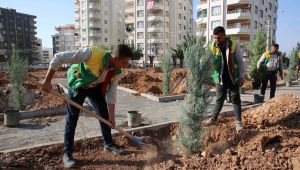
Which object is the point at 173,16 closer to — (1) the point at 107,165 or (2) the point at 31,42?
(1) the point at 107,165

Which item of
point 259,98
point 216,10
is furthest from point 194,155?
point 216,10

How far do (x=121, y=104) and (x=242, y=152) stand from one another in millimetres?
5954

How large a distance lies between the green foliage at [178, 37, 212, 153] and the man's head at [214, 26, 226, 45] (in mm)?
828

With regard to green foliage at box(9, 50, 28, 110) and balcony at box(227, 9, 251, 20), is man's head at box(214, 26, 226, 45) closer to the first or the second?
green foliage at box(9, 50, 28, 110)

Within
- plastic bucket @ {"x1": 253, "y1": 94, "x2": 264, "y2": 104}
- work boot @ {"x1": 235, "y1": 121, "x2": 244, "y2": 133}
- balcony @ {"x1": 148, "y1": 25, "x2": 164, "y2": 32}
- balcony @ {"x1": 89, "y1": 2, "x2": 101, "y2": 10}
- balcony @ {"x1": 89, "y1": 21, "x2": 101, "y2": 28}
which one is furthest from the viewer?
balcony @ {"x1": 89, "y1": 21, "x2": 101, "y2": 28}

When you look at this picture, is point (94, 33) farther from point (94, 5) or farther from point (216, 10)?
point (216, 10)

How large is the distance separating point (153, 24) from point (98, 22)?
17088 mm

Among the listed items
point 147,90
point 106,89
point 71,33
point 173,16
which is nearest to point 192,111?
point 106,89

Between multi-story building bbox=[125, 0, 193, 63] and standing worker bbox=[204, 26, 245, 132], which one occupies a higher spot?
multi-story building bbox=[125, 0, 193, 63]

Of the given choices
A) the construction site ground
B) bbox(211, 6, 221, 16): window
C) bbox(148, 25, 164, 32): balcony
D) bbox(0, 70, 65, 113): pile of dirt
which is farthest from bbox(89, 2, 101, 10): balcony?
the construction site ground

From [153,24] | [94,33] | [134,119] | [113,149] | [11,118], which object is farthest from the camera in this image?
[94,33]

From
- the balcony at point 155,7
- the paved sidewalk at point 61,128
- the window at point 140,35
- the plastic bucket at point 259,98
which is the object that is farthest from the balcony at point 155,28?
the plastic bucket at point 259,98

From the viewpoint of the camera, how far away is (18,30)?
334 feet

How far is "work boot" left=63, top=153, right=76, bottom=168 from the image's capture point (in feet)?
12.1
